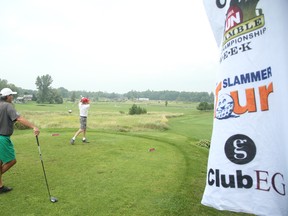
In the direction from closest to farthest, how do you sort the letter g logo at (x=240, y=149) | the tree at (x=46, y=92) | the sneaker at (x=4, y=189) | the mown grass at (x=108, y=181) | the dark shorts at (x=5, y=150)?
1. the letter g logo at (x=240, y=149)
2. the mown grass at (x=108, y=181)
3. the sneaker at (x=4, y=189)
4. the dark shorts at (x=5, y=150)
5. the tree at (x=46, y=92)

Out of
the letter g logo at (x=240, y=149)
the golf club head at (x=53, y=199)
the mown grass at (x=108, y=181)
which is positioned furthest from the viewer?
the golf club head at (x=53, y=199)

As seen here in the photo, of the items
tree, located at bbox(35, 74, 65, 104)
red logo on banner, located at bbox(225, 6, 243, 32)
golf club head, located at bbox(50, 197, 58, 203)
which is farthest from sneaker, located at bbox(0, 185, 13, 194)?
tree, located at bbox(35, 74, 65, 104)

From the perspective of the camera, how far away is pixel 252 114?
2979 millimetres

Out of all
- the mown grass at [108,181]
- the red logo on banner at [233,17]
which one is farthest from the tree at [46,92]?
the red logo on banner at [233,17]

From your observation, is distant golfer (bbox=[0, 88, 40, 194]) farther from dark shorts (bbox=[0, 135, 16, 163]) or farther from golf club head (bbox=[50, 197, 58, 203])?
golf club head (bbox=[50, 197, 58, 203])

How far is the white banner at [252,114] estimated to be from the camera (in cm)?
286

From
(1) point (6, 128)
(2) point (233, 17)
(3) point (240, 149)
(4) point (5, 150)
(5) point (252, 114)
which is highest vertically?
(2) point (233, 17)

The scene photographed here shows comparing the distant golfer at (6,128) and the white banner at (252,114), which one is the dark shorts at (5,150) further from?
the white banner at (252,114)

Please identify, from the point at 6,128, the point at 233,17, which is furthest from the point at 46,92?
the point at 233,17

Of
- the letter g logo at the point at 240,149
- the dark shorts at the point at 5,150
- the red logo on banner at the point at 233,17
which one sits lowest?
the dark shorts at the point at 5,150

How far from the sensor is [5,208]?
18.7ft

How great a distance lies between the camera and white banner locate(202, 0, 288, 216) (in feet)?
9.39

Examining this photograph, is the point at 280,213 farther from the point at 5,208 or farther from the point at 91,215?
the point at 5,208

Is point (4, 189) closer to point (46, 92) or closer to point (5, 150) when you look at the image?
point (5, 150)
